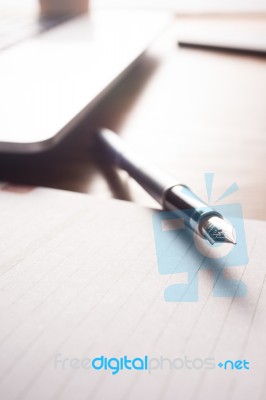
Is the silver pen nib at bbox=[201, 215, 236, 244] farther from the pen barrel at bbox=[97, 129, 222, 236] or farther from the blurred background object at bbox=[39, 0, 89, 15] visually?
the blurred background object at bbox=[39, 0, 89, 15]

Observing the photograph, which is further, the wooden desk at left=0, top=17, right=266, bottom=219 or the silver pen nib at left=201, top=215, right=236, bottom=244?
the wooden desk at left=0, top=17, right=266, bottom=219

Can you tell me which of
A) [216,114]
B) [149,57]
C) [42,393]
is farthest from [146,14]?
[42,393]

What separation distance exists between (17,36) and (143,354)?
637 millimetres

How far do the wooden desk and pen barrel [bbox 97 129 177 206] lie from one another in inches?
0.6

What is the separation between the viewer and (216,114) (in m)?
0.54

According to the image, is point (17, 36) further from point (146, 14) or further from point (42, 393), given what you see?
point (42, 393)

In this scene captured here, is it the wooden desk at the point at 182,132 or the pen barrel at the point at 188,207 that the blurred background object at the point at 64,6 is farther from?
the pen barrel at the point at 188,207

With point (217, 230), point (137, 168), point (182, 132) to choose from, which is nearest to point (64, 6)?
point (182, 132)

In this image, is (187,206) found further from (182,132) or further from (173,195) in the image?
(182,132)

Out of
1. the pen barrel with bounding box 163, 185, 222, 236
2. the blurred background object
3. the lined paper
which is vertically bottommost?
the lined paper

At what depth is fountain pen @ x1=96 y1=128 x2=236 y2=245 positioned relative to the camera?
27cm

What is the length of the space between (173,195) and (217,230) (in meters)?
0.06

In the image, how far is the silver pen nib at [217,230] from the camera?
0.26 m

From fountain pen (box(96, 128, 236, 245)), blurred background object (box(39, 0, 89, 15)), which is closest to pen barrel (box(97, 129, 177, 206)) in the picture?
fountain pen (box(96, 128, 236, 245))
